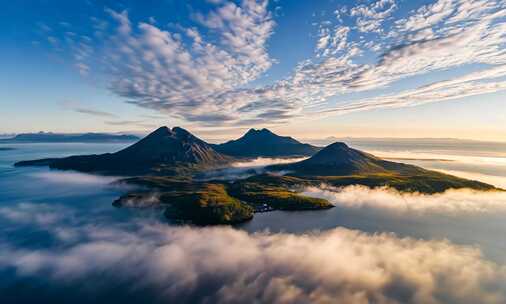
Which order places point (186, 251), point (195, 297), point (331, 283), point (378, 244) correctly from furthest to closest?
point (378, 244), point (186, 251), point (331, 283), point (195, 297)

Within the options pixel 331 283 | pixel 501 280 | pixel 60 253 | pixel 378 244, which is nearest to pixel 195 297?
pixel 331 283

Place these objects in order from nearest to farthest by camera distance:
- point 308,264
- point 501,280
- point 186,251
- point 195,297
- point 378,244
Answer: point 195,297, point 501,280, point 308,264, point 186,251, point 378,244

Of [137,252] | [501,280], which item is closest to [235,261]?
[137,252]

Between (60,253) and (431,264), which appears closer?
(431,264)

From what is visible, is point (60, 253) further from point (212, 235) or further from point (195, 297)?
point (195, 297)

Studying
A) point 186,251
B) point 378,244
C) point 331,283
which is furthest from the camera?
point 378,244

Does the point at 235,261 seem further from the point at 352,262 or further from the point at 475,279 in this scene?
the point at 475,279

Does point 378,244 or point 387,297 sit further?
point 378,244

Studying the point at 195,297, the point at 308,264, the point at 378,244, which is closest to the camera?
the point at 195,297

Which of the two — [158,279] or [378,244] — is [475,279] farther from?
[158,279]
